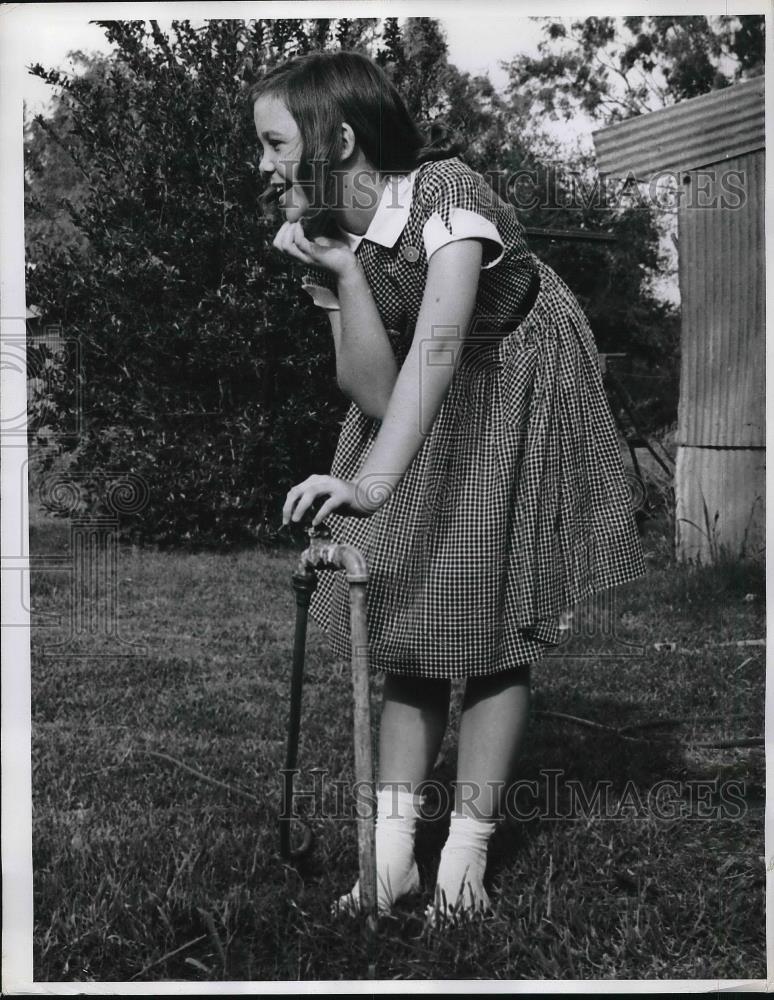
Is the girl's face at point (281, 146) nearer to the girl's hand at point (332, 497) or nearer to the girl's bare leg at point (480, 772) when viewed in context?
the girl's hand at point (332, 497)

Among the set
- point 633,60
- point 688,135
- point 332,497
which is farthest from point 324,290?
point 688,135

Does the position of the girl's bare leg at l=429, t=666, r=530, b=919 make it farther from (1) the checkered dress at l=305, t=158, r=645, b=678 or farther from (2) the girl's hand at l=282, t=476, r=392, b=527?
(2) the girl's hand at l=282, t=476, r=392, b=527

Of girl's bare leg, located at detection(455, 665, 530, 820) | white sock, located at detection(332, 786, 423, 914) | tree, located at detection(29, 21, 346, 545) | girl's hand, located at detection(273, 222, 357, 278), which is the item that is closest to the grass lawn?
white sock, located at detection(332, 786, 423, 914)

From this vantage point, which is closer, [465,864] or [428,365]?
[428,365]

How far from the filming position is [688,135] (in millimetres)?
2980

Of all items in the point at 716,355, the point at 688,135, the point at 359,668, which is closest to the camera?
the point at 359,668

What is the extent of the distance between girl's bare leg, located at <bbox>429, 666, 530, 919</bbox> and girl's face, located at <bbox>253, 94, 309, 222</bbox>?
32.1 inches

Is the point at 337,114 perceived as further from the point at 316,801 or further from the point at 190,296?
the point at 190,296

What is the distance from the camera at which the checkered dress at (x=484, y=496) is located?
1.71m

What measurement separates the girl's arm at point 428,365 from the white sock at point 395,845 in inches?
23.7

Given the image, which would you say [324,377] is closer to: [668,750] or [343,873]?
[668,750]

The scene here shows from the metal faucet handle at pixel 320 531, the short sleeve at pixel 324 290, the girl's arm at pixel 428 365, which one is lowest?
the metal faucet handle at pixel 320 531

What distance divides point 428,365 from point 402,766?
688 mm

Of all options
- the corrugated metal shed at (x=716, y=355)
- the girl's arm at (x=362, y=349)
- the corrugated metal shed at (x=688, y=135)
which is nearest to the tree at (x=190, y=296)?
the corrugated metal shed at (x=688, y=135)
